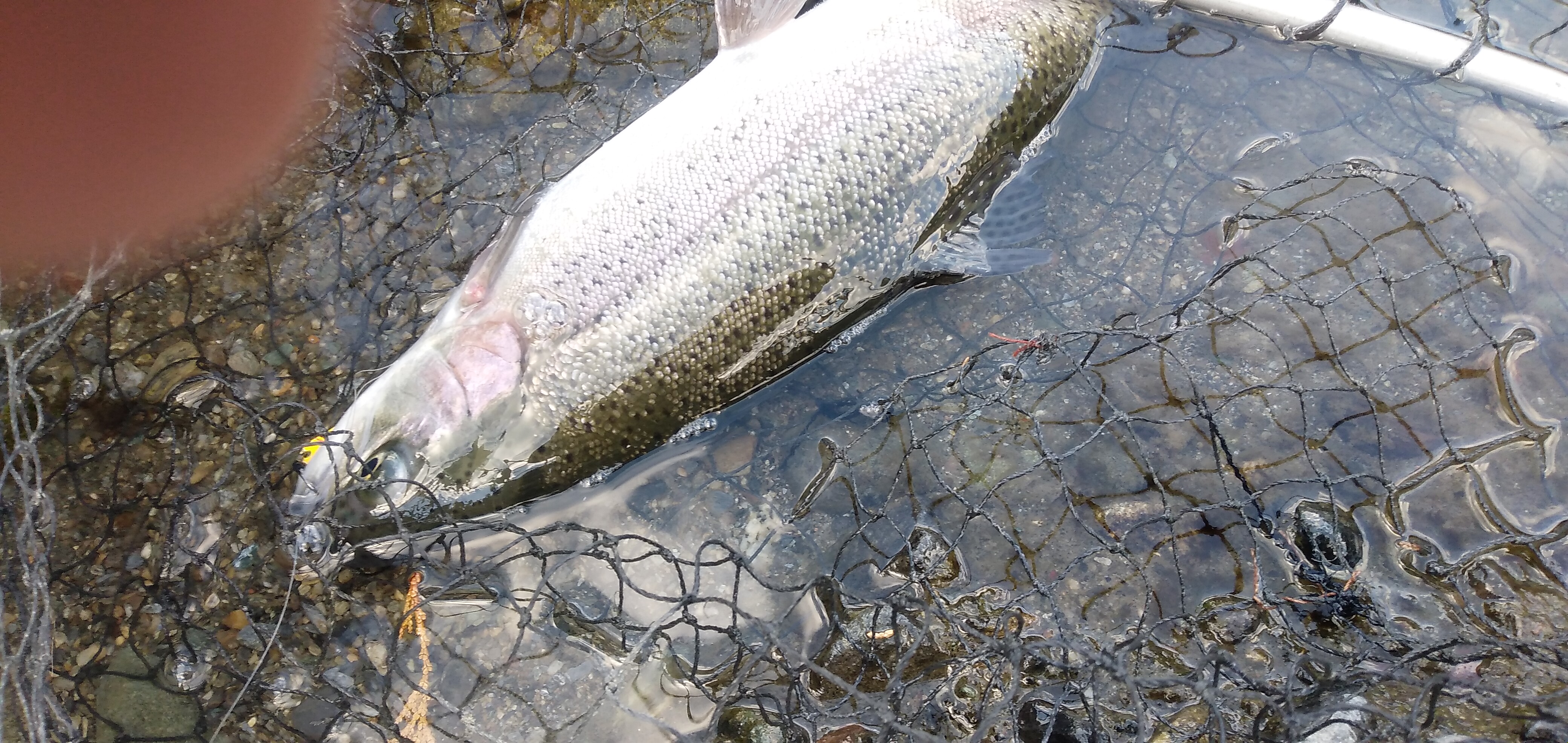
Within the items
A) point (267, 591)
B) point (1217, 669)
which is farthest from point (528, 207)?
point (1217, 669)

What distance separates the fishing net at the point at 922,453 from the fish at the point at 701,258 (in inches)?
9.1

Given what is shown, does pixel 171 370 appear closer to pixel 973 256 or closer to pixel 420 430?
pixel 420 430

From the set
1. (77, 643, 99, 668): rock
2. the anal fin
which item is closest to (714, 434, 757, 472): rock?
the anal fin

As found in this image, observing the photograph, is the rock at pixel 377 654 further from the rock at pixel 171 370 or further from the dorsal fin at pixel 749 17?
the dorsal fin at pixel 749 17

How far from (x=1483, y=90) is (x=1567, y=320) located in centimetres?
103

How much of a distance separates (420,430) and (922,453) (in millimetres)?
1857

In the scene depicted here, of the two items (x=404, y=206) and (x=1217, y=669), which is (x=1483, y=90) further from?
(x=404, y=206)

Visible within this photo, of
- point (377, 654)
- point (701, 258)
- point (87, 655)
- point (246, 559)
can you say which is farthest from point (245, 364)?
point (701, 258)

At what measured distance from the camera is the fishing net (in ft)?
9.06

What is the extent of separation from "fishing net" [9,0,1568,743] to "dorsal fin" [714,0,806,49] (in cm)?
50

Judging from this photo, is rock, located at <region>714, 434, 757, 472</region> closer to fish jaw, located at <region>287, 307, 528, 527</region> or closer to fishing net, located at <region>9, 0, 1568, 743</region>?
fishing net, located at <region>9, 0, 1568, 743</region>

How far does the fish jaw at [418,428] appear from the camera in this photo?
2.63m

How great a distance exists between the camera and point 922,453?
3.18 metres

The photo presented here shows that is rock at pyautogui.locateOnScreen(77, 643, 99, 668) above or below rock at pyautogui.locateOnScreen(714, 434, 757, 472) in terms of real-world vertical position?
above
